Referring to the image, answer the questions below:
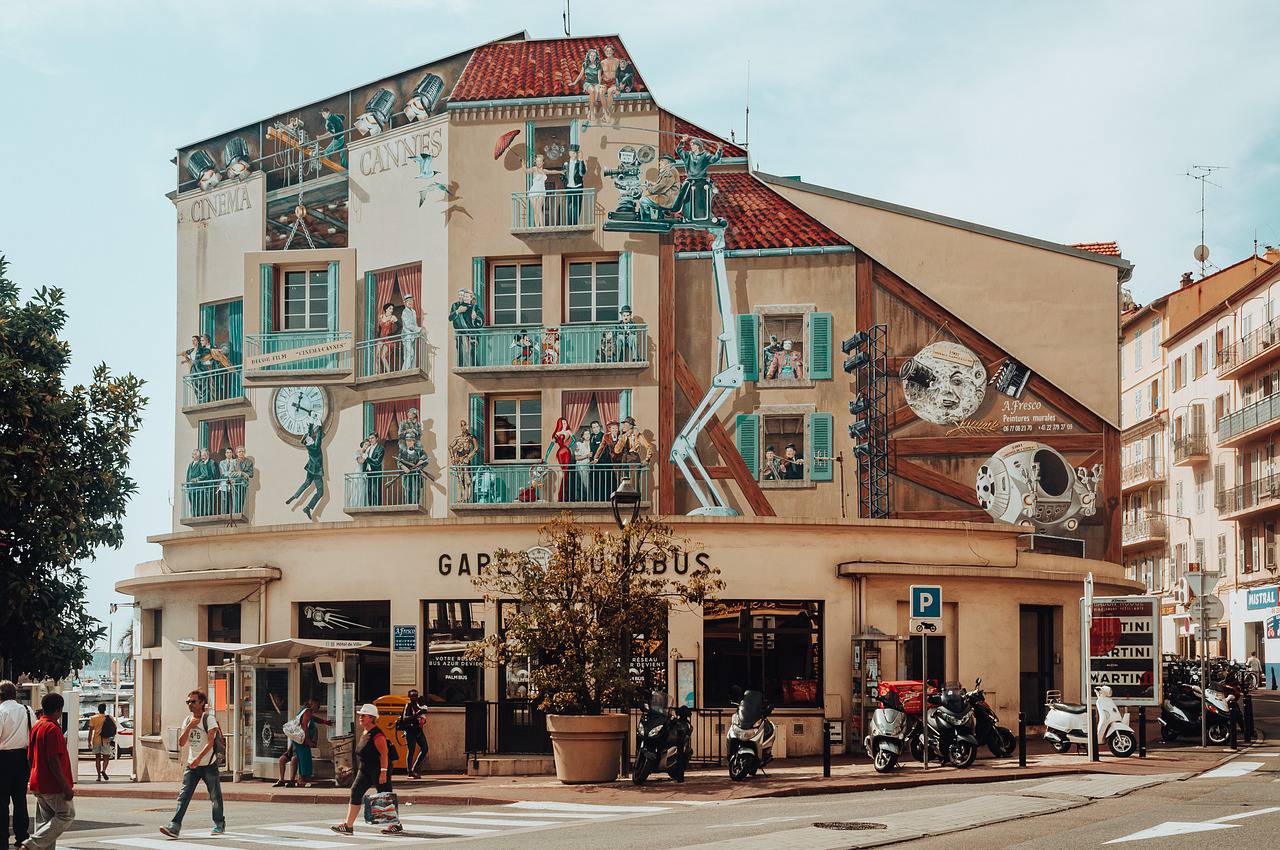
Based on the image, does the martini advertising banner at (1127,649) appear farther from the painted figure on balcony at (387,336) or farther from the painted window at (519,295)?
the painted figure on balcony at (387,336)

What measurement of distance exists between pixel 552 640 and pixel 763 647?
590 centimetres

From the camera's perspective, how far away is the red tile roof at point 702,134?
114 feet

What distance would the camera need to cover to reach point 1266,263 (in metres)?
65.5

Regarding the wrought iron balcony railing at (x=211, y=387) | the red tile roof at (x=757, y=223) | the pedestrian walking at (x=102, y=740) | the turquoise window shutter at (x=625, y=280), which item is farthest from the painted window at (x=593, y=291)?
the pedestrian walking at (x=102, y=740)

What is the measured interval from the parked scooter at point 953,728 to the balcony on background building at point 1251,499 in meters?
38.2

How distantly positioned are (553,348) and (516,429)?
2.04 metres

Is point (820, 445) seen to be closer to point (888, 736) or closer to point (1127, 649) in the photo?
point (1127, 649)

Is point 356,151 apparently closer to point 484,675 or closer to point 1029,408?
point 484,675

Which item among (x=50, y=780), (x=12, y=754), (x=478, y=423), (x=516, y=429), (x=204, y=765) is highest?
(x=478, y=423)

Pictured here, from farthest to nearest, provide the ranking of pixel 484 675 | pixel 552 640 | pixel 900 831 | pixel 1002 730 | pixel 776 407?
1. pixel 776 407
2. pixel 484 675
3. pixel 1002 730
4. pixel 552 640
5. pixel 900 831

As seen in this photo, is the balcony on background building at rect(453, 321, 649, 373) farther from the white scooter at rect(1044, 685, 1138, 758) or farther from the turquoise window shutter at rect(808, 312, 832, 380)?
the white scooter at rect(1044, 685, 1138, 758)

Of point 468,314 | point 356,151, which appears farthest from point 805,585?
point 356,151

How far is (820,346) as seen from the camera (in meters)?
34.0

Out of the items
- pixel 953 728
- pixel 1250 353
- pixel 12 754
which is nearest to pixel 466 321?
pixel 953 728
